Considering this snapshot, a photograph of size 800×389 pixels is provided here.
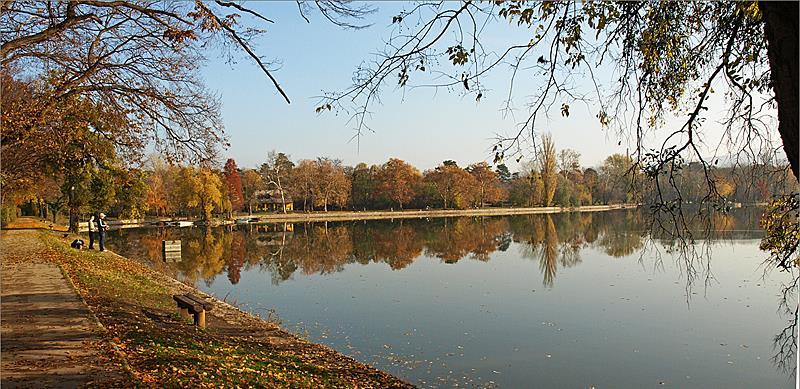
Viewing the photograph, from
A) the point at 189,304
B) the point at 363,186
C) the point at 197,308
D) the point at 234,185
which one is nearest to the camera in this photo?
the point at 197,308

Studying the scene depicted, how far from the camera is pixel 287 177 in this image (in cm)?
6153

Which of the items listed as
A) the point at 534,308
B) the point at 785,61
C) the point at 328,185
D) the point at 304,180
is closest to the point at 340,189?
the point at 328,185

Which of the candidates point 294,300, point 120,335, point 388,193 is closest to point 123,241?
point 294,300

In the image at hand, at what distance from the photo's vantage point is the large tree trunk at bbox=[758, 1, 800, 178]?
1900 millimetres

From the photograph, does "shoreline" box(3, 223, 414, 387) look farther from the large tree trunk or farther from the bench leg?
the large tree trunk

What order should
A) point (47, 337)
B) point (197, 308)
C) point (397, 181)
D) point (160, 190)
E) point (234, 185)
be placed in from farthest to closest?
point (397, 181) < point (234, 185) < point (160, 190) < point (197, 308) < point (47, 337)

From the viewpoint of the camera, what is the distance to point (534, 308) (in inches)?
512

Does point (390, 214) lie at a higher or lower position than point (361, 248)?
higher

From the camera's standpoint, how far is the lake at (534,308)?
8.52 m

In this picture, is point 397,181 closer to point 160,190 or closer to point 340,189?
point 340,189

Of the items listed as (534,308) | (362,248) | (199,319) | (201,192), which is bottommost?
(534,308)

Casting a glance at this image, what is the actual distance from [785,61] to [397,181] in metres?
61.0

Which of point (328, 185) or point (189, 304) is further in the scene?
point (328, 185)

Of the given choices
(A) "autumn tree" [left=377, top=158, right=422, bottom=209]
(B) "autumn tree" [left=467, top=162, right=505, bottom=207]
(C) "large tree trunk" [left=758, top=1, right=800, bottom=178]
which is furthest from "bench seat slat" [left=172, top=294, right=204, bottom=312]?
(B) "autumn tree" [left=467, top=162, right=505, bottom=207]
